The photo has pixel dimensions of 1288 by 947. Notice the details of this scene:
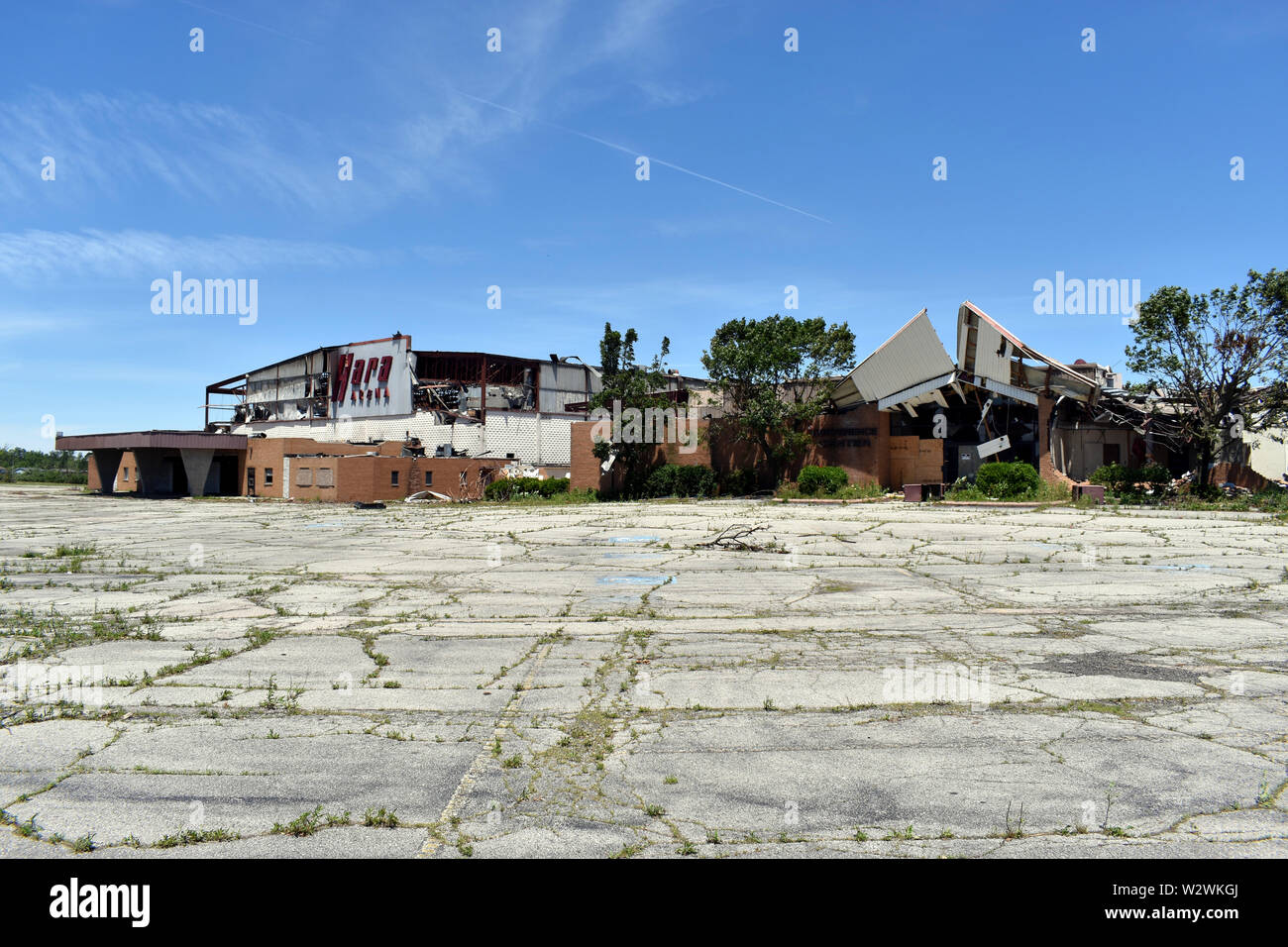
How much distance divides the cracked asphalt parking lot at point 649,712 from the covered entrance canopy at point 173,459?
132 feet

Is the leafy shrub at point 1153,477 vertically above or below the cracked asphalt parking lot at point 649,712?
above

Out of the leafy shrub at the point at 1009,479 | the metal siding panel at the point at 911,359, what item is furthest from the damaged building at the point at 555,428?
the leafy shrub at the point at 1009,479

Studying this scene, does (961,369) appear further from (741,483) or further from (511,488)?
(511,488)

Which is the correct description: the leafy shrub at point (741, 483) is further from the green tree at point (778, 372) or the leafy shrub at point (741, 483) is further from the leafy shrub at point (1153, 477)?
the leafy shrub at point (1153, 477)

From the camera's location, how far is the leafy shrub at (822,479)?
37.1 m

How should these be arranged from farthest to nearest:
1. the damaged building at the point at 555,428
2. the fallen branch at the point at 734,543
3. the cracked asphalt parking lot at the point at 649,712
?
the damaged building at the point at 555,428 → the fallen branch at the point at 734,543 → the cracked asphalt parking lot at the point at 649,712

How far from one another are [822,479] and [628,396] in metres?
11.0

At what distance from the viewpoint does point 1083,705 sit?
6355 mm

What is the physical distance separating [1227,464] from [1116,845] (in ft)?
126

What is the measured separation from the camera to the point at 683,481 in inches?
1608

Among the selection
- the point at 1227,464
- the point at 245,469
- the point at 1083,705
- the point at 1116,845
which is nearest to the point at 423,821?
the point at 1116,845

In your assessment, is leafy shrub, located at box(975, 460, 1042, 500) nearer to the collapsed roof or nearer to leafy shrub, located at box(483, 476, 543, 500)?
the collapsed roof
